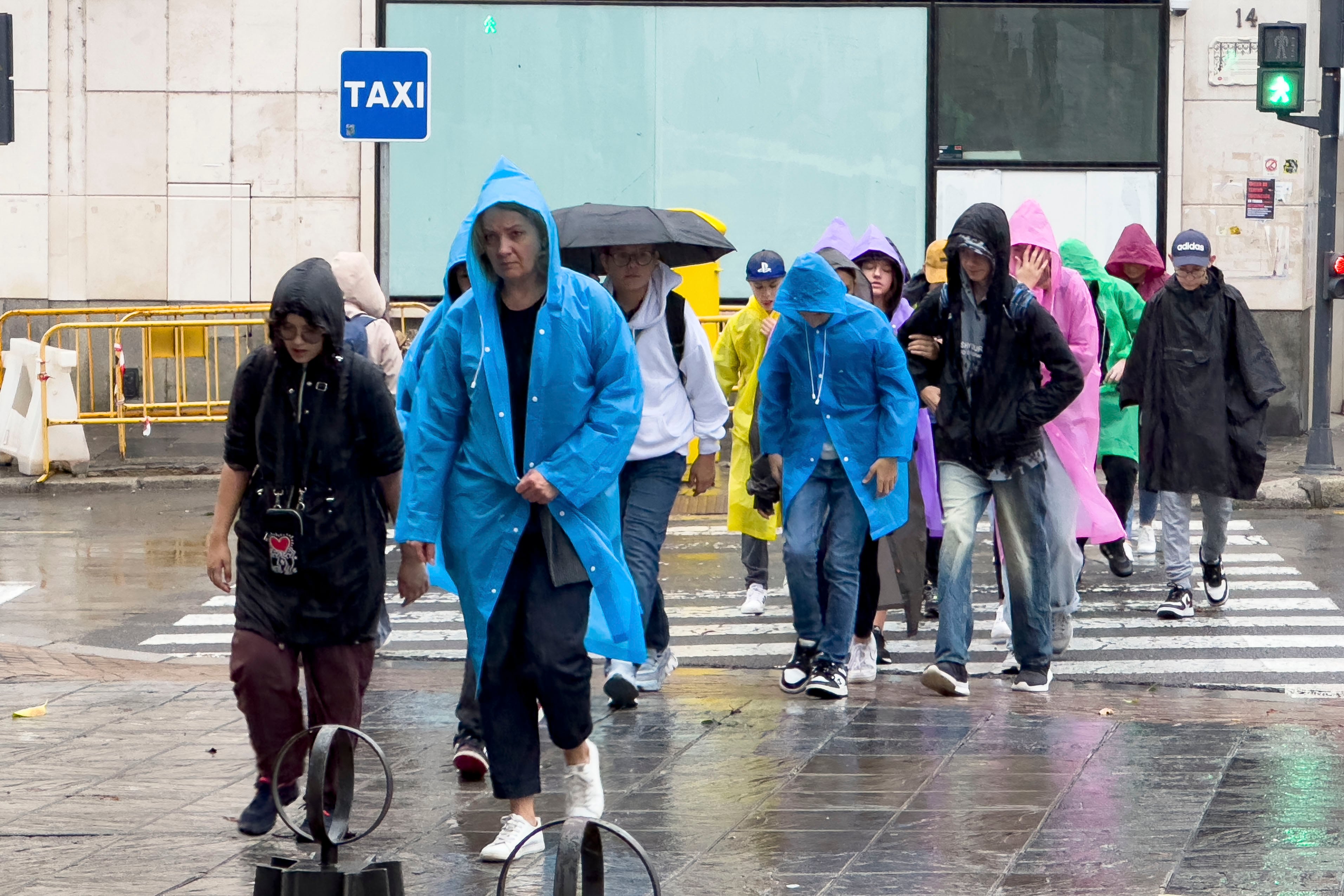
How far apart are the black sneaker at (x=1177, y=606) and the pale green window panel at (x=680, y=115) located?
857 cm

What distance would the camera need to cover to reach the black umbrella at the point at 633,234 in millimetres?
7164

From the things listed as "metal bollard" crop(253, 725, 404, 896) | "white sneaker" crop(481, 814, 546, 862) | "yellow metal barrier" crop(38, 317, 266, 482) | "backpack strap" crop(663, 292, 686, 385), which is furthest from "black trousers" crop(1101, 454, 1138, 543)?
"yellow metal barrier" crop(38, 317, 266, 482)

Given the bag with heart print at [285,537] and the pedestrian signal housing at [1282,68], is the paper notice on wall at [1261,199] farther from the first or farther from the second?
the bag with heart print at [285,537]

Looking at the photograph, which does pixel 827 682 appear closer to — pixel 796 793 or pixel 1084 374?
pixel 796 793

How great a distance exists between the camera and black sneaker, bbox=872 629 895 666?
8.45m

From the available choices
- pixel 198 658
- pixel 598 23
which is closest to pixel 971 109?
pixel 598 23

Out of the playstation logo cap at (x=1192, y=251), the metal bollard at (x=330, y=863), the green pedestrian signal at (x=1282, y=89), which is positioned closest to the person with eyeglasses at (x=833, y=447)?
the playstation logo cap at (x=1192, y=251)

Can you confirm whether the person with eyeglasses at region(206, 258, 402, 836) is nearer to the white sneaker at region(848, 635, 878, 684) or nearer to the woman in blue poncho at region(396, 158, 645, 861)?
the woman in blue poncho at region(396, 158, 645, 861)

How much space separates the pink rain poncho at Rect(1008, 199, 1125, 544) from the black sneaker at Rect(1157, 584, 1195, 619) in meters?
1.38

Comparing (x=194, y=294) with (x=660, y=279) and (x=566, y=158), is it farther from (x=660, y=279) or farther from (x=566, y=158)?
(x=660, y=279)

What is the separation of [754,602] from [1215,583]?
2.40 m

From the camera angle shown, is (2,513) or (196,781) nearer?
(196,781)

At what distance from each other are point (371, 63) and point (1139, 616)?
18.4 feet

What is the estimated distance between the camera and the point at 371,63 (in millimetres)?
11586
